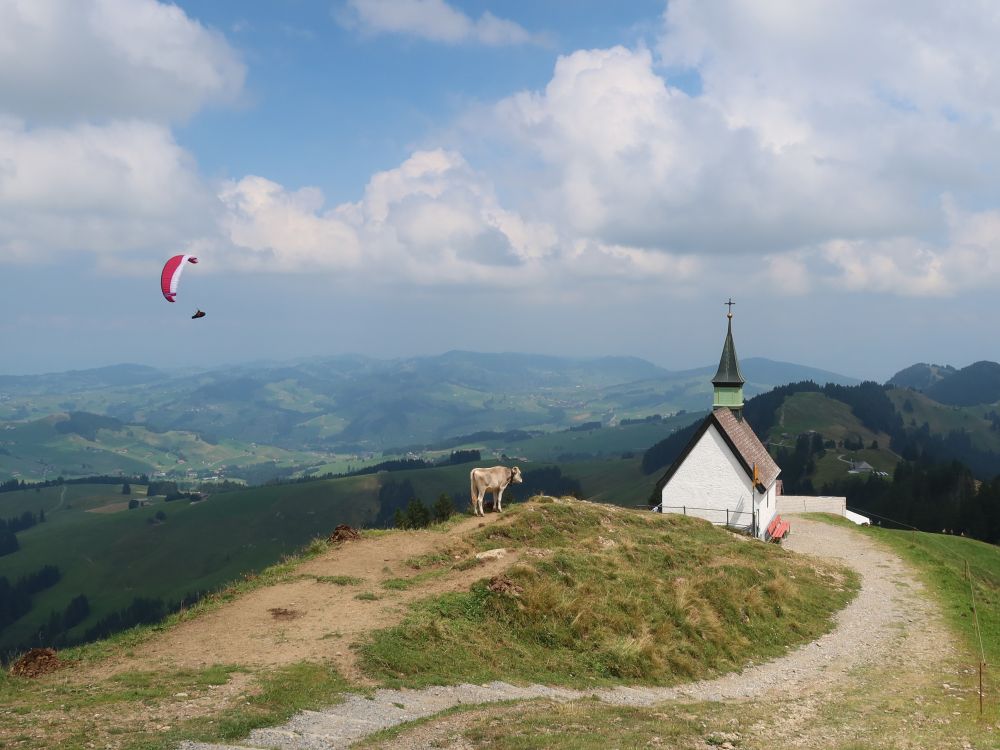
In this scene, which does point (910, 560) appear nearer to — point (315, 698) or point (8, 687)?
point (315, 698)

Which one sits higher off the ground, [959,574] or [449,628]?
[449,628]

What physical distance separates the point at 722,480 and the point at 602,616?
90.2 ft

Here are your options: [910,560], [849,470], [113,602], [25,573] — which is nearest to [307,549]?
[910,560]

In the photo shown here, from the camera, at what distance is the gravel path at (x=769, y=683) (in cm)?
1255

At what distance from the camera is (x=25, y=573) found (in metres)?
196

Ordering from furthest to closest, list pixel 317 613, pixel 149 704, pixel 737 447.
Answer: pixel 737 447 < pixel 317 613 < pixel 149 704

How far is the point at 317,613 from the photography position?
64.1ft

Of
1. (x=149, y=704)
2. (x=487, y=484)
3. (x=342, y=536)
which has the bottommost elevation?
(x=342, y=536)

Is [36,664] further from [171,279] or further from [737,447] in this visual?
[737,447]

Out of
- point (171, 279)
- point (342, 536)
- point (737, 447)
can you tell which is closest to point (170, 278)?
point (171, 279)

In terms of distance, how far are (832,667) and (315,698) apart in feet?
54.5

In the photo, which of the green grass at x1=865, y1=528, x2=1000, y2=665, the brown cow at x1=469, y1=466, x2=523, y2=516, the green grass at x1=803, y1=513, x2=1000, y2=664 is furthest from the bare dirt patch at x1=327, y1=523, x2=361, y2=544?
the green grass at x1=865, y1=528, x2=1000, y2=665

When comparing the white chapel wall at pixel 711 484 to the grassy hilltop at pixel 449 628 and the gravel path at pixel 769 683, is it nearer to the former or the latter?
the gravel path at pixel 769 683

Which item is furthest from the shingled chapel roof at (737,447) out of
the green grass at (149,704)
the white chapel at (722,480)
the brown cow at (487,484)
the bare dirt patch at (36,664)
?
the bare dirt patch at (36,664)
